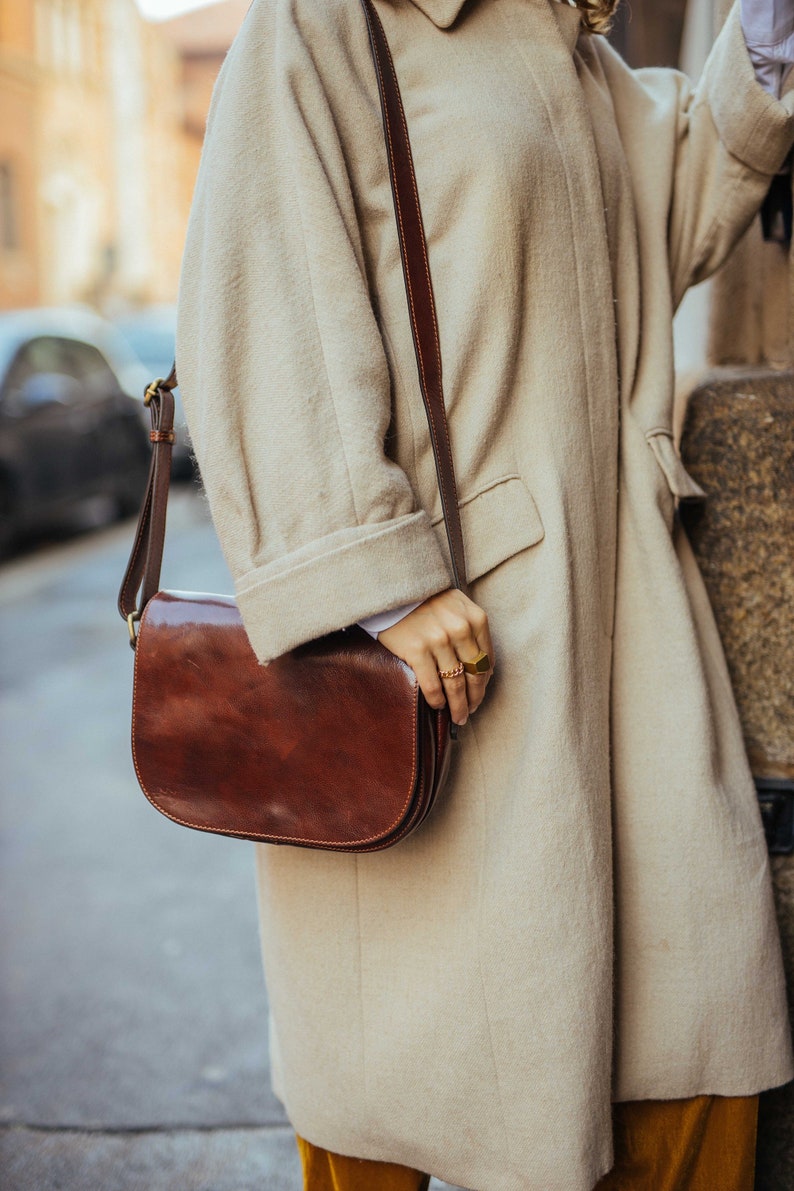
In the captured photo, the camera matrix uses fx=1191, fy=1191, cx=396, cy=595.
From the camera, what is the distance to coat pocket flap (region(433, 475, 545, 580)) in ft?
4.48

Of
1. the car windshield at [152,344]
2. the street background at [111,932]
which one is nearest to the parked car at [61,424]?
the street background at [111,932]

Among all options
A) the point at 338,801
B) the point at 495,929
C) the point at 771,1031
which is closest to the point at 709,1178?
the point at 771,1031

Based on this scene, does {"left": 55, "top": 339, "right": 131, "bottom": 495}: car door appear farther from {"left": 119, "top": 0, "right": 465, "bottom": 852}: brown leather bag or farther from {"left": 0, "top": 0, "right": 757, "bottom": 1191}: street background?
{"left": 119, "top": 0, "right": 465, "bottom": 852}: brown leather bag

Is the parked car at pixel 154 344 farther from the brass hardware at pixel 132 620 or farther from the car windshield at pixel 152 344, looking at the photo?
the brass hardware at pixel 132 620

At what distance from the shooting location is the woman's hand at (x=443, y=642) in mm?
1240

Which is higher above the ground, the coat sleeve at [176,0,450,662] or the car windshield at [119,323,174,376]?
the coat sleeve at [176,0,450,662]

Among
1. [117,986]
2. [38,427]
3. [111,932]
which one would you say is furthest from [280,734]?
[38,427]

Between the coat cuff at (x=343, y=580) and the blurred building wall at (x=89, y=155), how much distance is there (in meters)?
26.8

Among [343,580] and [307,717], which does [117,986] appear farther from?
[343,580]

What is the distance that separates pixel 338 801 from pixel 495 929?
0.80 feet

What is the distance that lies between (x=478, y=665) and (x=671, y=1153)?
716mm

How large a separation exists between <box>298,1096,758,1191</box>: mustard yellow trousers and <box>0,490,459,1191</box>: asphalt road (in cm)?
66

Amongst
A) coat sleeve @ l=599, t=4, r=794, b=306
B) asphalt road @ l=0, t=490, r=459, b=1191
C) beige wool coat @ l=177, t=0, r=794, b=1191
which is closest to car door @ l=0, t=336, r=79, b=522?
asphalt road @ l=0, t=490, r=459, b=1191

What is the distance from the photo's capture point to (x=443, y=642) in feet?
4.08
